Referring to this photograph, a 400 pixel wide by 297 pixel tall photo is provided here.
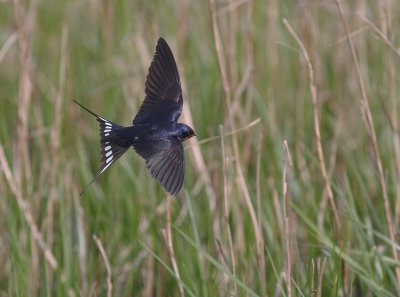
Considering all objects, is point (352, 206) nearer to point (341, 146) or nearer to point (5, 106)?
point (341, 146)

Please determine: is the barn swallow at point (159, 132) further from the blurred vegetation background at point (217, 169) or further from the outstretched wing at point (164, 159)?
the blurred vegetation background at point (217, 169)

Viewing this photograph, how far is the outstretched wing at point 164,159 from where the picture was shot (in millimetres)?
1368

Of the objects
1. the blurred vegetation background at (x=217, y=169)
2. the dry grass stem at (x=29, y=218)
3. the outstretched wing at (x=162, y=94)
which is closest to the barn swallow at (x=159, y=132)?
the outstretched wing at (x=162, y=94)

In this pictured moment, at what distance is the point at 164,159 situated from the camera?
1.43 m

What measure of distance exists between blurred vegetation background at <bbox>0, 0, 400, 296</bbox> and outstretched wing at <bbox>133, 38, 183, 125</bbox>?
11 cm

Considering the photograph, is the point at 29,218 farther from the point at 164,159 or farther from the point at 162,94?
the point at 164,159

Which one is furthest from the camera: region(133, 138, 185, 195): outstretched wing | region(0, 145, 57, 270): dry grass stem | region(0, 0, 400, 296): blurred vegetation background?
region(0, 145, 57, 270): dry grass stem

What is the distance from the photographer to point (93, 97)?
102 inches

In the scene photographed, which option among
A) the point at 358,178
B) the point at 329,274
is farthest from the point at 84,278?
the point at 358,178

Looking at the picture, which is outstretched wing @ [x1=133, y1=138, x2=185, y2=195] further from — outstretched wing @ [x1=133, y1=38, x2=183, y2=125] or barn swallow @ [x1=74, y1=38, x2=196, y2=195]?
outstretched wing @ [x1=133, y1=38, x2=183, y2=125]

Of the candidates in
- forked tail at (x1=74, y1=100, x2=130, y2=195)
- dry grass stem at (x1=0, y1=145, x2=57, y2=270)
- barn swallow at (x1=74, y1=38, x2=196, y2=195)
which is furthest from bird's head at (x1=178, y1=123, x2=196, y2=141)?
dry grass stem at (x1=0, y1=145, x2=57, y2=270)

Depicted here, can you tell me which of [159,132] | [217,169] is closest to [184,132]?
[159,132]

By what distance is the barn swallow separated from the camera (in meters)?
1.41

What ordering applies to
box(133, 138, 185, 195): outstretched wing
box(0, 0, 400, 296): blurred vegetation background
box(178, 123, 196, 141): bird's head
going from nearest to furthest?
box(133, 138, 185, 195): outstretched wing
box(178, 123, 196, 141): bird's head
box(0, 0, 400, 296): blurred vegetation background
